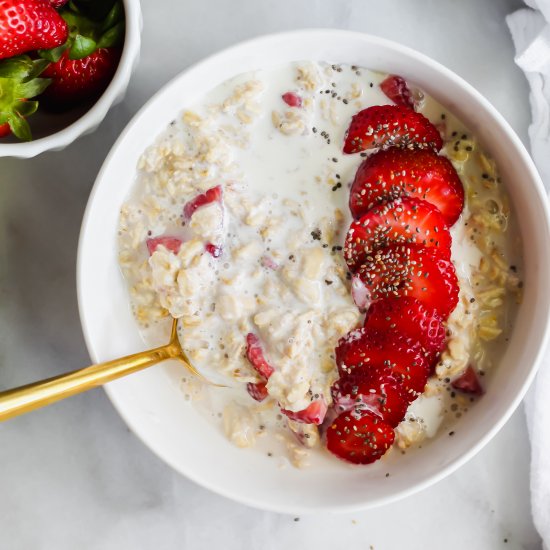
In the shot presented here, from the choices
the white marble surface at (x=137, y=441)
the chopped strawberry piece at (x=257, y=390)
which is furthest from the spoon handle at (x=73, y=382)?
the white marble surface at (x=137, y=441)

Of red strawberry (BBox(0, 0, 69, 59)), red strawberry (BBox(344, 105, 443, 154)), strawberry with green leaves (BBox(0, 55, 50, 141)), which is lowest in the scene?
red strawberry (BBox(344, 105, 443, 154))

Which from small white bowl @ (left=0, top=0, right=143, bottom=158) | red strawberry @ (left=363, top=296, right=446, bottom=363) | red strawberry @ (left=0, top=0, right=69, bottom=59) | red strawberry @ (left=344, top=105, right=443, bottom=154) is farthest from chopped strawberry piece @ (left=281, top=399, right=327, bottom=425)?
red strawberry @ (left=0, top=0, right=69, bottom=59)

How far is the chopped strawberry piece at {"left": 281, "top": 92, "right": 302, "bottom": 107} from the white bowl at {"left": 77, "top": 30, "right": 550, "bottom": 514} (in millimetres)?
51

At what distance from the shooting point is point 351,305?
1.17m

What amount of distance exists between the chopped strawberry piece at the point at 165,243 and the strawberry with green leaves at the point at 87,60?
0.82ft

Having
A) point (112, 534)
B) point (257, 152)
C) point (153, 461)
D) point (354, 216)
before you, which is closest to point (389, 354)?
point (354, 216)

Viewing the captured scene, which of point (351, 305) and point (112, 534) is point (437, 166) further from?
point (112, 534)

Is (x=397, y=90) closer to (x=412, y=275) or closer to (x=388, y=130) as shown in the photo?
(x=388, y=130)

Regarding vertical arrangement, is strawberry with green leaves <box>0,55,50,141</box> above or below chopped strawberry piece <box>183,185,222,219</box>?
above

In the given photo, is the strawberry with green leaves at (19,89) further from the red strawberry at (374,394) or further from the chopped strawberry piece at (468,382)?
the chopped strawberry piece at (468,382)

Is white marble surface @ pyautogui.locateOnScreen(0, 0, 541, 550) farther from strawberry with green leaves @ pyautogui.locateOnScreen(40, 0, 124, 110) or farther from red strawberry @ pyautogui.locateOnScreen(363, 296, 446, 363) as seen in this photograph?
red strawberry @ pyautogui.locateOnScreen(363, 296, 446, 363)

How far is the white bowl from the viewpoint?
3.80ft

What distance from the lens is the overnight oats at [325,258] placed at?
115 centimetres

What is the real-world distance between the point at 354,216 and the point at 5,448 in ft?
2.28
